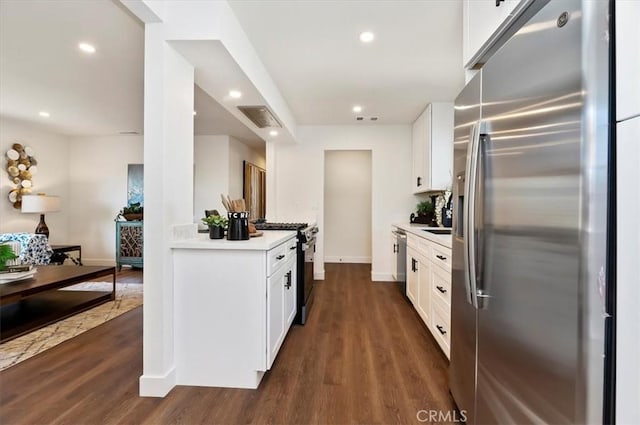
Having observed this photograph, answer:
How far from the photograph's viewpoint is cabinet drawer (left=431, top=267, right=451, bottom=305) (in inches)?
83.7

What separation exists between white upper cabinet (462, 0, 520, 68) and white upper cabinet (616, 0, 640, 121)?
0.56 meters

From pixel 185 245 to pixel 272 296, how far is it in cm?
64

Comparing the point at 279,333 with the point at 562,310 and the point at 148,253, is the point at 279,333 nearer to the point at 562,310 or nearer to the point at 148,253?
the point at 148,253

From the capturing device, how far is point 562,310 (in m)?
0.82

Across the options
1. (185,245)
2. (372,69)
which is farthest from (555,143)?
(372,69)

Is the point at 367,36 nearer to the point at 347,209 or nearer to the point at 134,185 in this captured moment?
the point at 347,209

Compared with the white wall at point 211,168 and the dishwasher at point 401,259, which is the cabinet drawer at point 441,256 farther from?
the white wall at point 211,168

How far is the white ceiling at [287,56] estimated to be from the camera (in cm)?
209

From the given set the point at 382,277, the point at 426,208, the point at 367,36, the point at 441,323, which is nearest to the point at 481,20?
the point at 367,36

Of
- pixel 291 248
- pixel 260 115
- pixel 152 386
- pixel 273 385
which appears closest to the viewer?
pixel 152 386

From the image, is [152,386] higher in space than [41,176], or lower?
lower

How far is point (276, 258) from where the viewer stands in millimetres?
2109

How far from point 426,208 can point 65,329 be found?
4.39 meters

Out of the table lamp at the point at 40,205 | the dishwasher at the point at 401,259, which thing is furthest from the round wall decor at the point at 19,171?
the dishwasher at the point at 401,259
